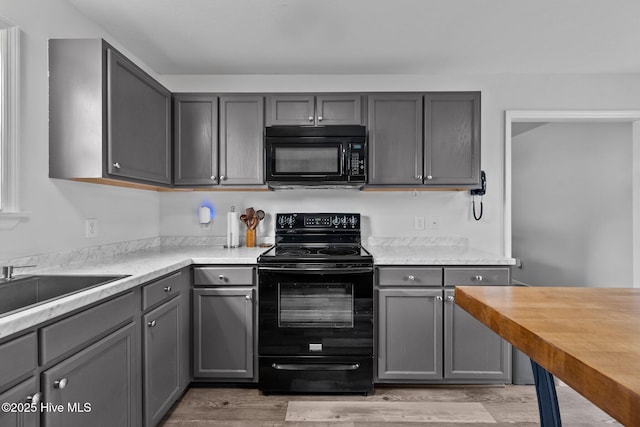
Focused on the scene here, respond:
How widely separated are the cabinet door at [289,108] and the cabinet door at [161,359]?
1.45 m

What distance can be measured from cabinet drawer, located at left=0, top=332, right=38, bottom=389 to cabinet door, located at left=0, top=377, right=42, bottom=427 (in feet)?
0.11

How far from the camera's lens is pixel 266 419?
1.97 metres

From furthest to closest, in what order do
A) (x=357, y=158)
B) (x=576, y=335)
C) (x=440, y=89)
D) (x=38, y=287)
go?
(x=440, y=89) → (x=357, y=158) → (x=38, y=287) → (x=576, y=335)

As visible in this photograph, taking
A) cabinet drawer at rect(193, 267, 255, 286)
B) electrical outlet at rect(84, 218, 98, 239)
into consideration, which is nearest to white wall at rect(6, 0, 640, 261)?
electrical outlet at rect(84, 218, 98, 239)

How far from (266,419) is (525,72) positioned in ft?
10.7

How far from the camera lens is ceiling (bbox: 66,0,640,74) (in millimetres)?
1926

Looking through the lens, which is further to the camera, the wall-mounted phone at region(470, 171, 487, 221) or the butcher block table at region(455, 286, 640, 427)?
the wall-mounted phone at region(470, 171, 487, 221)

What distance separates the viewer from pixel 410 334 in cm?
222

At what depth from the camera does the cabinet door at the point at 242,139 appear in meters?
2.53

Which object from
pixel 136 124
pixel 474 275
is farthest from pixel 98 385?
pixel 474 275

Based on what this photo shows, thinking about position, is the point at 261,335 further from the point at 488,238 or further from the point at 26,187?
the point at 488,238

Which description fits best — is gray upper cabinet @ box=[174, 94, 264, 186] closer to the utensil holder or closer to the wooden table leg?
the utensil holder

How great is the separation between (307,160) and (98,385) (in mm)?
1739

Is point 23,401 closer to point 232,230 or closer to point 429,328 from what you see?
point 232,230
